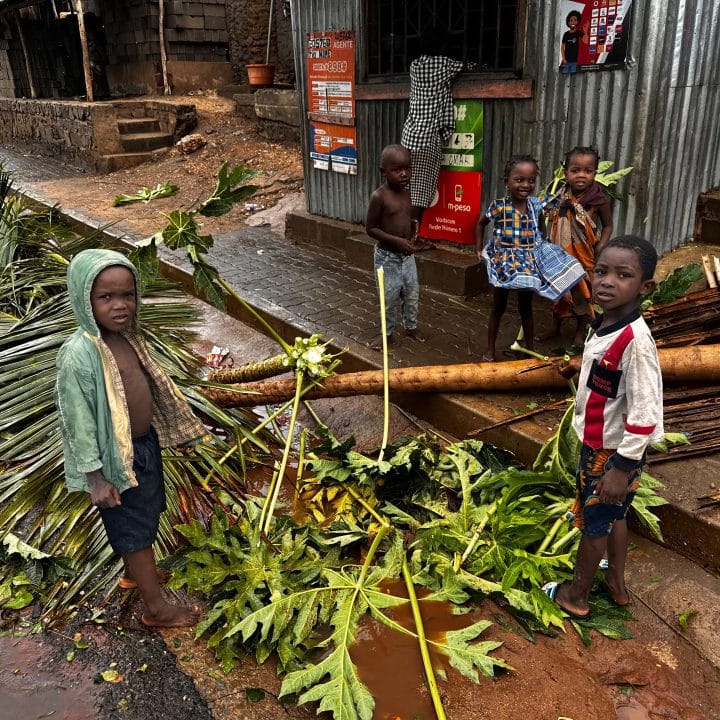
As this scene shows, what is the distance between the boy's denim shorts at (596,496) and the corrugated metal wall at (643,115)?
3408 mm

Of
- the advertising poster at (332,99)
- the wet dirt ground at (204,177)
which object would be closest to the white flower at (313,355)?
the advertising poster at (332,99)

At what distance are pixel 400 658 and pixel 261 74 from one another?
44.7ft

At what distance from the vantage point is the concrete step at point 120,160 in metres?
13.6

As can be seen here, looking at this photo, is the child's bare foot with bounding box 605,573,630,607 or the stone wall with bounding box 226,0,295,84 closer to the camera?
the child's bare foot with bounding box 605,573,630,607

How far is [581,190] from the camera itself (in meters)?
4.24

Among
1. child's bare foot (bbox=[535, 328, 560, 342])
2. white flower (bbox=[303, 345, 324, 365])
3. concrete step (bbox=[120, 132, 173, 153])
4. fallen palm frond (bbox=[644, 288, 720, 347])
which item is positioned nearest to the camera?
fallen palm frond (bbox=[644, 288, 720, 347])

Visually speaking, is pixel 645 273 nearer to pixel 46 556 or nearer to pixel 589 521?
pixel 589 521

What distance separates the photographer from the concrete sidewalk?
3104mm

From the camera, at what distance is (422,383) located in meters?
4.23

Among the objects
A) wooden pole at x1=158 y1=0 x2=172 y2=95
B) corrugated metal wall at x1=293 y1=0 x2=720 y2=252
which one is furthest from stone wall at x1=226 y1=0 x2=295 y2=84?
corrugated metal wall at x1=293 y1=0 x2=720 y2=252

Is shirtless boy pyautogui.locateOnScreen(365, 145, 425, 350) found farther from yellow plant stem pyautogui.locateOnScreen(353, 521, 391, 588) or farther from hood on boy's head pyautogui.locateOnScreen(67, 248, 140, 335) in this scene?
hood on boy's head pyautogui.locateOnScreen(67, 248, 140, 335)

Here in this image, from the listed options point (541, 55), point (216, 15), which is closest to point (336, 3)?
point (541, 55)

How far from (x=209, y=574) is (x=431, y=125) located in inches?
193

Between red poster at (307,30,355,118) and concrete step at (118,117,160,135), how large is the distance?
25.8ft
